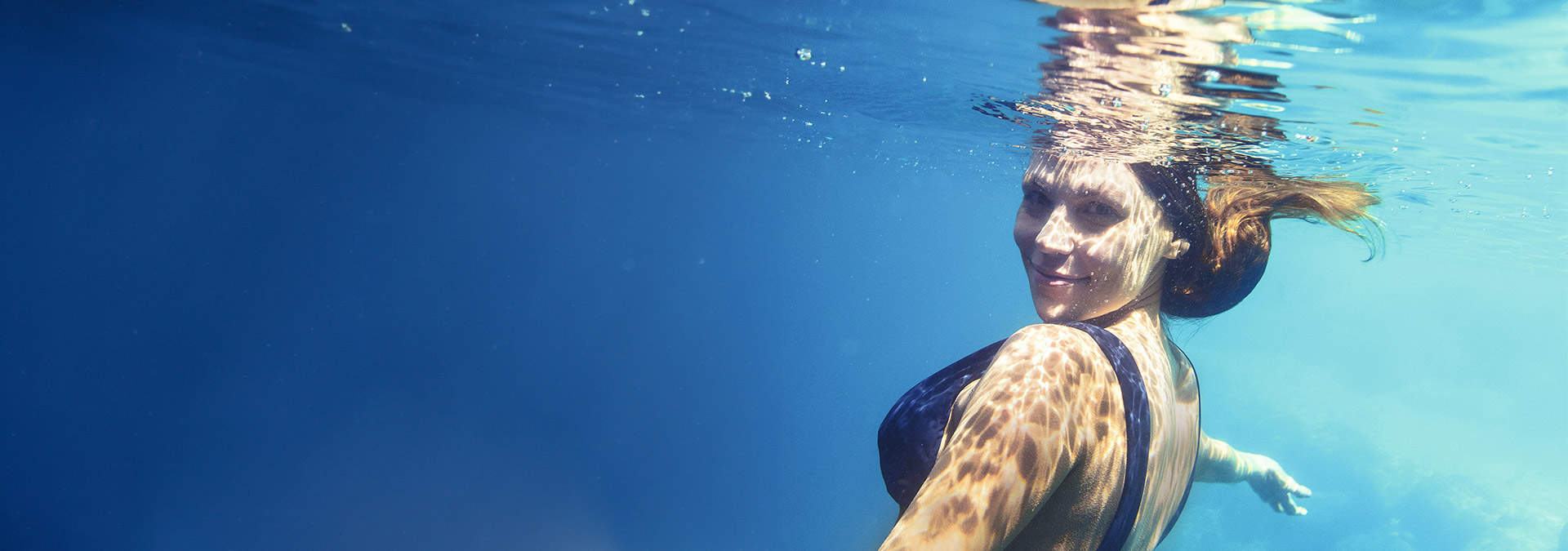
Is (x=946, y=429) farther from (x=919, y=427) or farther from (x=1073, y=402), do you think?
(x=1073, y=402)

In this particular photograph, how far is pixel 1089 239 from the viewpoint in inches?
85.0

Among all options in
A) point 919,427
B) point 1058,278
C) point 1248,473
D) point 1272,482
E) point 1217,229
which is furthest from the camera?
point 1272,482

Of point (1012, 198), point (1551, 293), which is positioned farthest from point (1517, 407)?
point (1012, 198)

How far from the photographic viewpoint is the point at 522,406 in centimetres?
3253

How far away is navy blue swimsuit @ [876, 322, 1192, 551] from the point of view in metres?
1.47

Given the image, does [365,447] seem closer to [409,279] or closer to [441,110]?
[441,110]

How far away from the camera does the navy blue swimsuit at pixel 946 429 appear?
1470mm

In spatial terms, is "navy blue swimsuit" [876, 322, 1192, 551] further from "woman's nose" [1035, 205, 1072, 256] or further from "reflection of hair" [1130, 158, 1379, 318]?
"reflection of hair" [1130, 158, 1379, 318]

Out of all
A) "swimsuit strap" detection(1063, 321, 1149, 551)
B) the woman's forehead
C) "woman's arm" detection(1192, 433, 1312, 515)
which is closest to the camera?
"swimsuit strap" detection(1063, 321, 1149, 551)

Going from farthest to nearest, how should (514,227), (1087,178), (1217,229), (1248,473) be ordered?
(514,227) < (1248,473) < (1217,229) < (1087,178)

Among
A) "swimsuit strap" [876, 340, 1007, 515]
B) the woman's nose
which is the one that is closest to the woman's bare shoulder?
"swimsuit strap" [876, 340, 1007, 515]

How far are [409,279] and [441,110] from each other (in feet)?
104

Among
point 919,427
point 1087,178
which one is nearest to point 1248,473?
point 1087,178

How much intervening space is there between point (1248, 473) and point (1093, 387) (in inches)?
125
